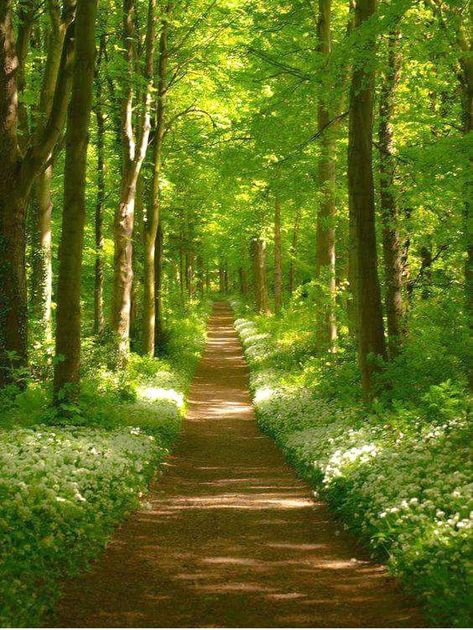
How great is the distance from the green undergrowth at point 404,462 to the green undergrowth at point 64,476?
284cm

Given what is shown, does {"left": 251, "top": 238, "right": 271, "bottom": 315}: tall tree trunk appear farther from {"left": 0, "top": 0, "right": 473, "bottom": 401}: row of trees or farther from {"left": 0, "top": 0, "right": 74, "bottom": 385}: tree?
{"left": 0, "top": 0, "right": 74, "bottom": 385}: tree

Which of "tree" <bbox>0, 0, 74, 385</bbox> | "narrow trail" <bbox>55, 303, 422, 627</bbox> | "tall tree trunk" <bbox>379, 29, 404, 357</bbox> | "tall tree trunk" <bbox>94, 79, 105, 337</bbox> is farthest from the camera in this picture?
"tall tree trunk" <bbox>94, 79, 105, 337</bbox>

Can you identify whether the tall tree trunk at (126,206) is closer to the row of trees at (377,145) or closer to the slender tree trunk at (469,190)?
the row of trees at (377,145)

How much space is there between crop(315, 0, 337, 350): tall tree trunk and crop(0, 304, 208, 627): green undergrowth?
214 inches

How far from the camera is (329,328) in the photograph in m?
19.5

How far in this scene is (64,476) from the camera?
797cm

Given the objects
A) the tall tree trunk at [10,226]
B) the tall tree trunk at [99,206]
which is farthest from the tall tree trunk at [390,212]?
the tall tree trunk at [99,206]

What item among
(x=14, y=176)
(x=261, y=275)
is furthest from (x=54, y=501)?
(x=261, y=275)

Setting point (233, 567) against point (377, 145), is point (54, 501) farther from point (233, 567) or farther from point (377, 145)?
point (377, 145)

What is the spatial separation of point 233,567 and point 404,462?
8.68 feet

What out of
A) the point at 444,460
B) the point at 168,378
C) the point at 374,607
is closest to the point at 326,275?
the point at 168,378

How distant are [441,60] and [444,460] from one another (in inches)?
279

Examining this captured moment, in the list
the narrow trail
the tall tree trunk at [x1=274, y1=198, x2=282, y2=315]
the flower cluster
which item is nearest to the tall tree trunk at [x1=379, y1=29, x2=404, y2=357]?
the narrow trail

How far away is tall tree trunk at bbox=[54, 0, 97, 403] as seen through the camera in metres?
10.9
